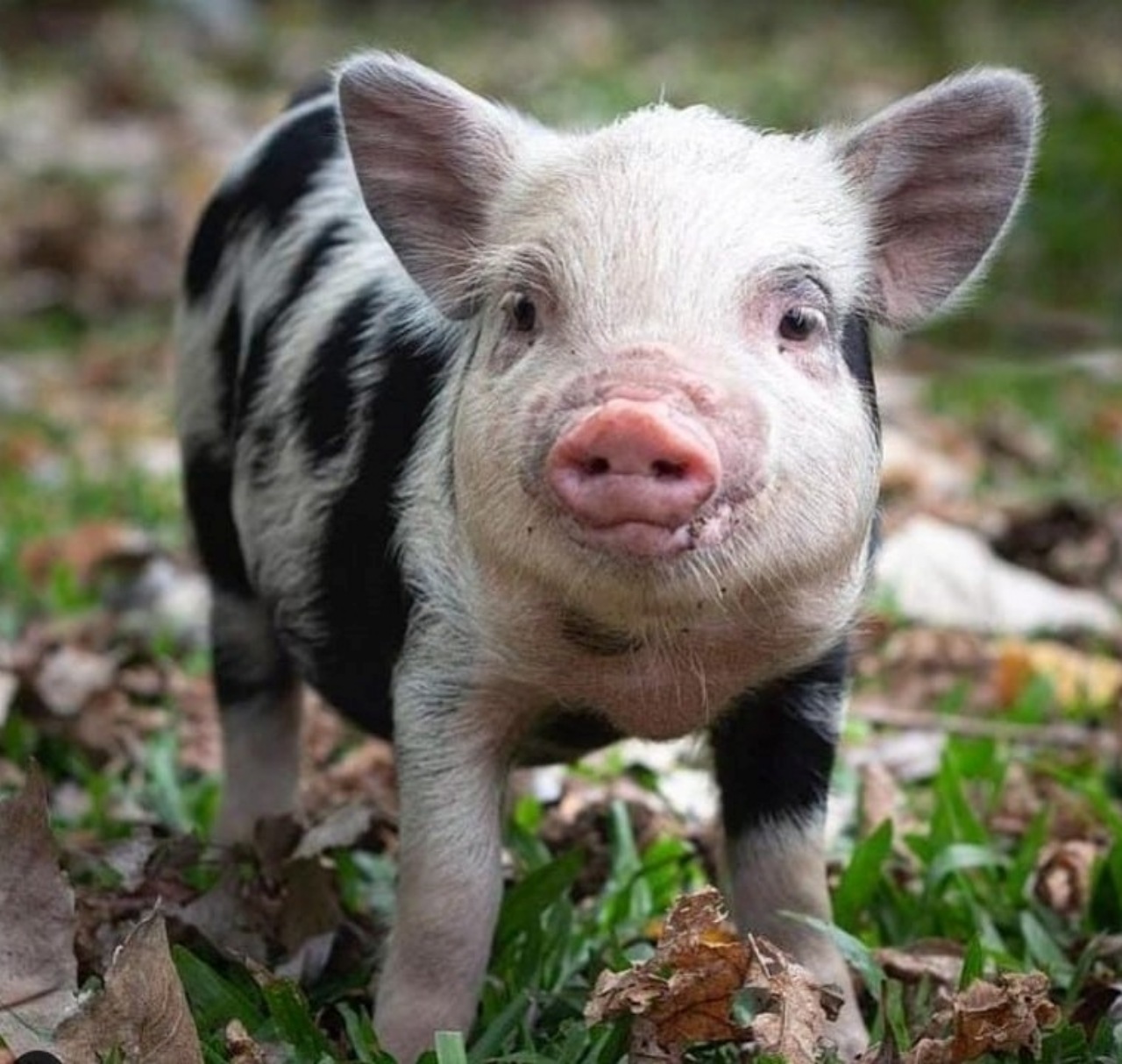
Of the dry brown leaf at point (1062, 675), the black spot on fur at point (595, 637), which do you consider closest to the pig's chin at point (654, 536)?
the black spot on fur at point (595, 637)

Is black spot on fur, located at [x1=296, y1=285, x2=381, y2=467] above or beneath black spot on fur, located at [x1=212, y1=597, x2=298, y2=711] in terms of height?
above

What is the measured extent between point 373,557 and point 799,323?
0.84 m

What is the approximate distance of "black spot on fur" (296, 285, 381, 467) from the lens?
3.88 m

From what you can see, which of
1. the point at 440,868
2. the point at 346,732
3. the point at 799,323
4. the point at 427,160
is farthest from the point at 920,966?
the point at 346,732

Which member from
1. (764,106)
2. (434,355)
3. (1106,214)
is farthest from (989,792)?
(764,106)

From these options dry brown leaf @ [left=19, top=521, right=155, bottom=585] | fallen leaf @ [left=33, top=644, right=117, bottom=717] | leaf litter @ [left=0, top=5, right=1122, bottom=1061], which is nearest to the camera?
leaf litter @ [left=0, top=5, right=1122, bottom=1061]

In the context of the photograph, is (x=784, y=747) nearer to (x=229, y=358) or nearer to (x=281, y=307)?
(x=281, y=307)

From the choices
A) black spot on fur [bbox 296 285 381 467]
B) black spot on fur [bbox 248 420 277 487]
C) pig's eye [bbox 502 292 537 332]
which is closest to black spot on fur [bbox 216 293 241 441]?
black spot on fur [bbox 248 420 277 487]

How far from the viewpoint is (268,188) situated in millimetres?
4477

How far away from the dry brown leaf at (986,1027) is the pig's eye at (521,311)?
1.03m

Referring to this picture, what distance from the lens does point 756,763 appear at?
12.0 feet

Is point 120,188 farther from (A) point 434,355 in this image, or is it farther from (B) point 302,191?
(A) point 434,355

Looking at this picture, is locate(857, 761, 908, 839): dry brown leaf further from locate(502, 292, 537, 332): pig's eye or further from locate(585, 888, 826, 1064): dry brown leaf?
locate(502, 292, 537, 332): pig's eye

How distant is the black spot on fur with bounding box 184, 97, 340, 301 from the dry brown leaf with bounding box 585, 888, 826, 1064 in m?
1.75
